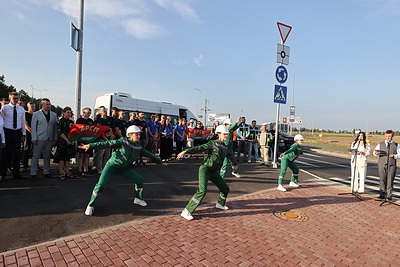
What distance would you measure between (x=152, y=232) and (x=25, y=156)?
6154 millimetres

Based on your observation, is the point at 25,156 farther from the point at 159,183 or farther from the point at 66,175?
the point at 159,183

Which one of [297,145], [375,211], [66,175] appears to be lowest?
[375,211]

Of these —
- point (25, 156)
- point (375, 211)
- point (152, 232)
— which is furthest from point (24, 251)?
point (375, 211)

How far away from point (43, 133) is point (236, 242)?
19.5 ft

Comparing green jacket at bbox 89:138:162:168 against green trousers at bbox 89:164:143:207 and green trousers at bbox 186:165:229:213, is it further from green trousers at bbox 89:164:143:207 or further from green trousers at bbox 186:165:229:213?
green trousers at bbox 186:165:229:213

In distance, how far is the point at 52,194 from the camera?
5.25m

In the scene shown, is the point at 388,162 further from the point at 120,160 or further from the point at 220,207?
the point at 120,160

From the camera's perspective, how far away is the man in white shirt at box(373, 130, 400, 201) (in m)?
6.60

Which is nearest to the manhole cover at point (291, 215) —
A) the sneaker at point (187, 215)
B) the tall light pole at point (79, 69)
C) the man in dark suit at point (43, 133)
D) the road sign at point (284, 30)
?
the sneaker at point (187, 215)

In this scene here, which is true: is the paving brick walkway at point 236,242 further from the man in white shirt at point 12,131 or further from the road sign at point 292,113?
the road sign at point 292,113

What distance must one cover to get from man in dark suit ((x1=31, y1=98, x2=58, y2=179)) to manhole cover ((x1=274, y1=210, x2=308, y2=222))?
642 cm

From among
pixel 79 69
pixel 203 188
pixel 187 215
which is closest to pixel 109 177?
pixel 187 215

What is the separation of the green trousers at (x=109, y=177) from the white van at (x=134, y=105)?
36.1ft

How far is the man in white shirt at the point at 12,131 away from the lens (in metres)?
6.02
